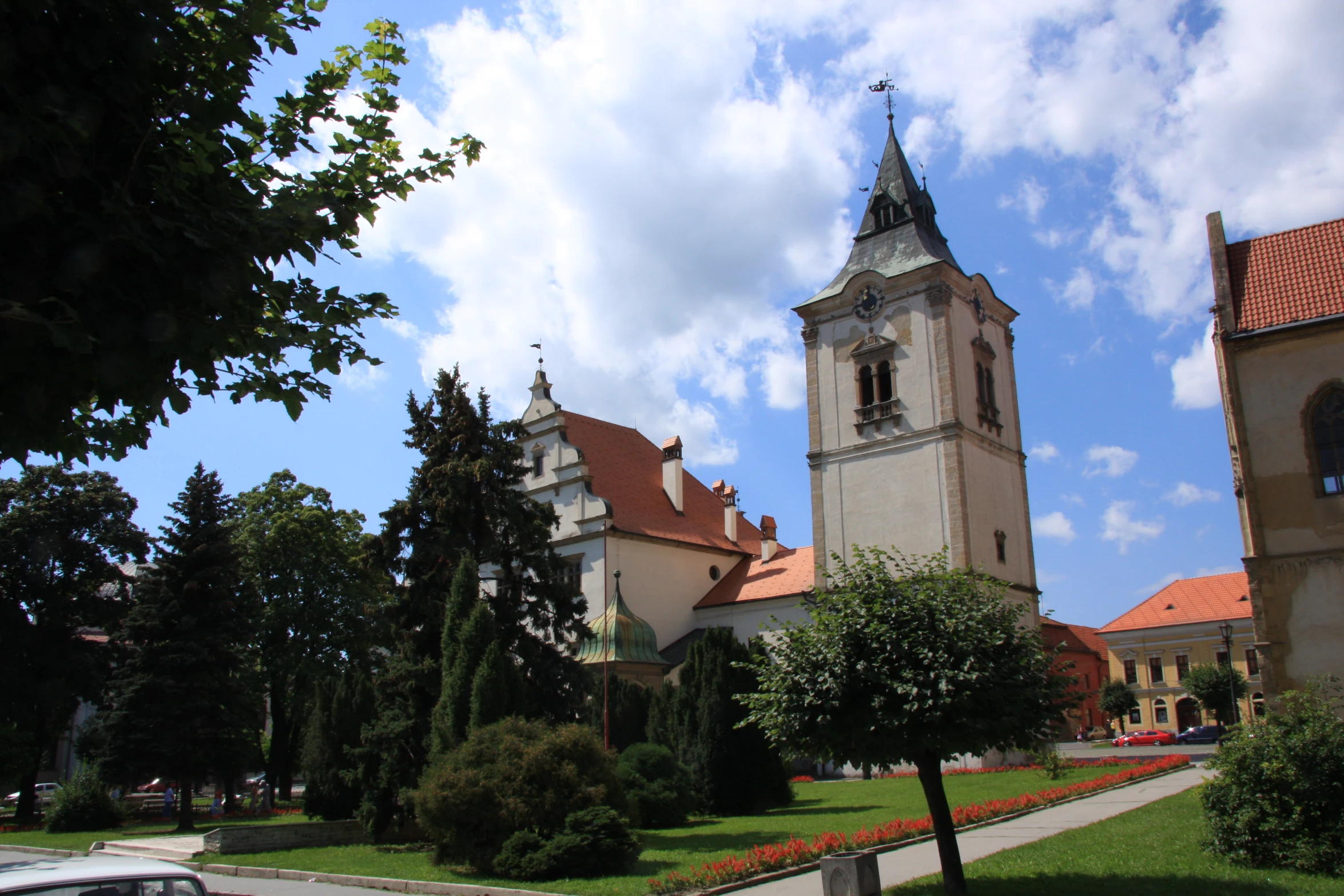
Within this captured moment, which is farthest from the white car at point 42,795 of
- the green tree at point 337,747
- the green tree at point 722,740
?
the green tree at point 722,740

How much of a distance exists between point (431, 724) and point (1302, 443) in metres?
19.0

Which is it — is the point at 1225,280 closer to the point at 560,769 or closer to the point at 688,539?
the point at 560,769

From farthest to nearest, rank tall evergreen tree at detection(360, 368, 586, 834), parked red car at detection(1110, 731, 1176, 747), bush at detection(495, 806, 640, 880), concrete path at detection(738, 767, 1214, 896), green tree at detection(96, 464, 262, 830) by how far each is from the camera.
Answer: parked red car at detection(1110, 731, 1176, 747), green tree at detection(96, 464, 262, 830), tall evergreen tree at detection(360, 368, 586, 834), bush at detection(495, 806, 640, 880), concrete path at detection(738, 767, 1214, 896)

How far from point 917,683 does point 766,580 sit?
105 feet

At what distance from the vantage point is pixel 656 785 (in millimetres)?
21797

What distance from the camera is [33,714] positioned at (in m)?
33.3

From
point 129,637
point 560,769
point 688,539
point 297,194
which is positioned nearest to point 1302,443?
point 560,769

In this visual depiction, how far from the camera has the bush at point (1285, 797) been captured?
11.2m

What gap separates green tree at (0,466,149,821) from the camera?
33125 mm

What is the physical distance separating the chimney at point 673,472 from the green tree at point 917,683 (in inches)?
1335

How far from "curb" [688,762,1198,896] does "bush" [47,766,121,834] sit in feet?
79.5

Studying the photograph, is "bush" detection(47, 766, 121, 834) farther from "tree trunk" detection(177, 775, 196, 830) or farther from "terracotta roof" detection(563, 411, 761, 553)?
"terracotta roof" detection(563, 411, 761, 553)

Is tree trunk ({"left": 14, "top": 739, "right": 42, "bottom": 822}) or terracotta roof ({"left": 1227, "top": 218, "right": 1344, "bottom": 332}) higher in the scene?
terracotta roof ({"left": 1227, "top": 218, "right": 1344, "bottom": 332})

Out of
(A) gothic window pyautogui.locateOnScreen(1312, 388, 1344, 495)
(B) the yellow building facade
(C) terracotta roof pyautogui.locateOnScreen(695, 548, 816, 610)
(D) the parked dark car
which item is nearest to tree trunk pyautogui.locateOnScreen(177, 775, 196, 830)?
(C) terracotta roof pyautogui.locateOnScreen(695, 548, 816, 610)
